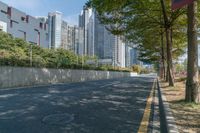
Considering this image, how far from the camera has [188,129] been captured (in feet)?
21.8

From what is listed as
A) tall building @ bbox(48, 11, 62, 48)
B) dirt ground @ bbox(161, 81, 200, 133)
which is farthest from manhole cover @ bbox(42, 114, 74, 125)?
tall building @ bbox(48, 11, 62, 48)

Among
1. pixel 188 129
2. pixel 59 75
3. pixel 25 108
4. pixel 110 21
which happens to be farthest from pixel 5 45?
pixel 188 129

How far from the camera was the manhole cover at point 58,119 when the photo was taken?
25.3ft

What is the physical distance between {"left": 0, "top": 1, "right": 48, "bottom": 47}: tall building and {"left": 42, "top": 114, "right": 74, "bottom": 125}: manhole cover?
237 ft

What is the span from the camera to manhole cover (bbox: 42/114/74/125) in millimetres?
7702

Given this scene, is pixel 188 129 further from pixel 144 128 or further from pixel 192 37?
pixel 192 37

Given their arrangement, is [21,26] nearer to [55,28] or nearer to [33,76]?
[55,28]

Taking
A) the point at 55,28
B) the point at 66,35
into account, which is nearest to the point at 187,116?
the point at 66,35

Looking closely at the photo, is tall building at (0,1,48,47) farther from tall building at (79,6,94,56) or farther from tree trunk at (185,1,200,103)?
tree trunk at (185,1,200,103)

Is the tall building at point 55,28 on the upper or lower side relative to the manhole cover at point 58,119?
upper

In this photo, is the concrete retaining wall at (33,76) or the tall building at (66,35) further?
the tall building at (66,35)

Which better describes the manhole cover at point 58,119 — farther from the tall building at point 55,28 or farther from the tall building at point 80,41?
the tall building at point 55,28

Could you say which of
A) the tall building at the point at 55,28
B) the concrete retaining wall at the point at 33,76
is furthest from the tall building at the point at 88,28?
the concrete retaining wall at the point at 33,76

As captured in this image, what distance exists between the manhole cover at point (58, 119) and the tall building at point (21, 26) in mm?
72372
